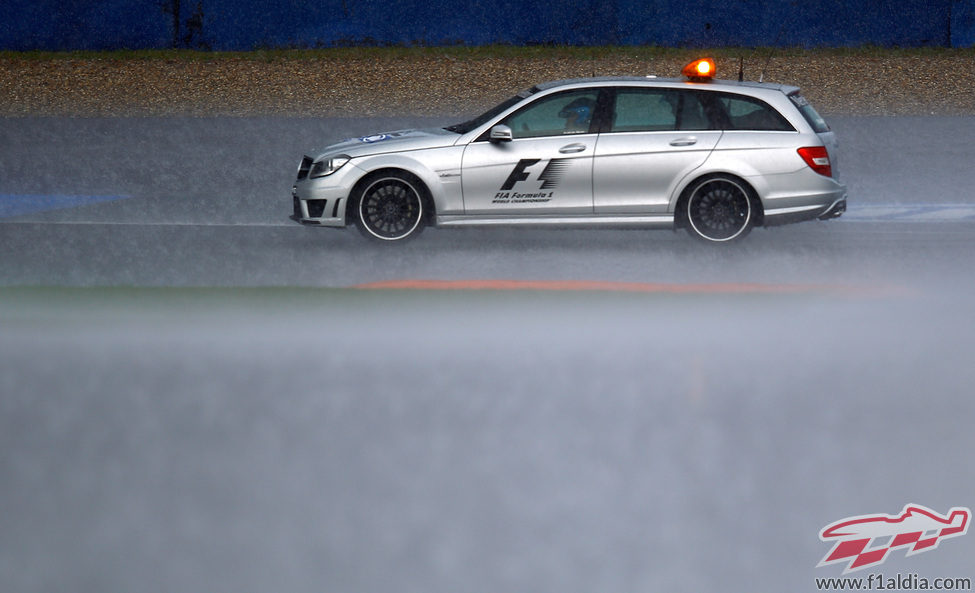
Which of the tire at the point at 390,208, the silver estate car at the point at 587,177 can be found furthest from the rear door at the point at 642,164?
the tire at the point at 390,208

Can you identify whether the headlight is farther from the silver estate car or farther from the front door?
the front door

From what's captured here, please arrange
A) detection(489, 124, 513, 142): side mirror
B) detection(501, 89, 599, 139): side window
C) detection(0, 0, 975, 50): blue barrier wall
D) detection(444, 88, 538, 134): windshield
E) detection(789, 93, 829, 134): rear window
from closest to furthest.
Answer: detection(489, 124, 513, 142): side mirror → detection(501, 89, 599, 139): side window → detection(444, 88, 538, 134): windshield → detection(789, 93, 829, 134): rear window → detection(0, 0, 975, 50): blue barrier wall

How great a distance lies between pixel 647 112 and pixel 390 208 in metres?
2.31

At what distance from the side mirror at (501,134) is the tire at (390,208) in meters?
0.75

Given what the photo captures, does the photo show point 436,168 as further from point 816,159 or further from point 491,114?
point 816,159

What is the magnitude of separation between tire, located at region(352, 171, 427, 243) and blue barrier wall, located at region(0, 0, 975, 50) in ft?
63.0

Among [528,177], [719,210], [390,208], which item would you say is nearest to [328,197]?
[390,208]

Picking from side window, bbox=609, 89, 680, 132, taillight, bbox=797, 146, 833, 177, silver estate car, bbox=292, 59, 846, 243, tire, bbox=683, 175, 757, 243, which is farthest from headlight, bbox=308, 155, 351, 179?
taillight, bbox=797, 146, 833, 177

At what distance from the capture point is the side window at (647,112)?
12.0 meters

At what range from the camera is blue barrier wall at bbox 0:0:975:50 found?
30484 mm

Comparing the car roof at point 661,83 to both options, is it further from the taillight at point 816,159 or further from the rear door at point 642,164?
the taillight at point 816,159

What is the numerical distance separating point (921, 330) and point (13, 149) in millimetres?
14561

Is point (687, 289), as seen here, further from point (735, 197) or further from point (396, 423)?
point (396, 423)

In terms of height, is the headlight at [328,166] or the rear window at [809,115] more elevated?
the rear window at [809,115]
